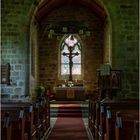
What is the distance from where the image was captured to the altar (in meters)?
18.0

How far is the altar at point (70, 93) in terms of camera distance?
1795 centimetres

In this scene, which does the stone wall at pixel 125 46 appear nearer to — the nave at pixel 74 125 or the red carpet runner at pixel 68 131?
the red carpet runner at pixel 68 131

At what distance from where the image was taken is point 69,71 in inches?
768

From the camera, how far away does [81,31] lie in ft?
55.4

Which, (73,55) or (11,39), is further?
(73,55)

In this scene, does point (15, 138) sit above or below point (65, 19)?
below

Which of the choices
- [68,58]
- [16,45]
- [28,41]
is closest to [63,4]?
[68,58]

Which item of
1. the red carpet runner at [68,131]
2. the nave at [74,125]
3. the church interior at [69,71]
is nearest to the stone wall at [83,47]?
the church interior at [69,71]

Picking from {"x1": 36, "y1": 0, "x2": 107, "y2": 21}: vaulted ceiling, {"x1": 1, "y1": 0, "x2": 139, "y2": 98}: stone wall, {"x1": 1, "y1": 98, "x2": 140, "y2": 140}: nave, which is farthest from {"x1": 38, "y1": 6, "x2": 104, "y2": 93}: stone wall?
{"x1": 1, "y1": 98, "x2": 140, "y2": 140}: nave

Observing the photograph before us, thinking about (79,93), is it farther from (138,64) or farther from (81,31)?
(138,64)

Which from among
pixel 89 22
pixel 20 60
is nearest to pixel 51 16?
pixel 89 22

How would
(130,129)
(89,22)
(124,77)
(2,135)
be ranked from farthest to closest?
(89,22) → (124,77) → (130,129) → (2,135)

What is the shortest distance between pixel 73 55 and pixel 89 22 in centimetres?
188

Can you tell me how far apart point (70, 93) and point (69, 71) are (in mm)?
1885
